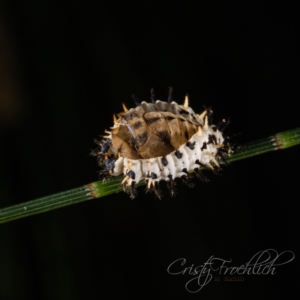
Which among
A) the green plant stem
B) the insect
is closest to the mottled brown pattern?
→ the insect

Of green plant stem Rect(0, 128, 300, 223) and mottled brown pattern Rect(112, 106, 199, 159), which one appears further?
green plant stem Rect(0, 128, 300, 223)

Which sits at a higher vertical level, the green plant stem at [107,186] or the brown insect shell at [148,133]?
the brown insect shell at [148,133]

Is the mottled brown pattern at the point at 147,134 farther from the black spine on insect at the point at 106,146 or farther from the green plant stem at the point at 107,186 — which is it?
the green plant stem at the point at 107,186

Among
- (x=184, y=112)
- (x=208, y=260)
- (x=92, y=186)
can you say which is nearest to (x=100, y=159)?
(x=92, y=186)

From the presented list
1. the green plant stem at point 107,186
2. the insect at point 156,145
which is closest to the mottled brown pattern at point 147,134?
the insect at point 156,145

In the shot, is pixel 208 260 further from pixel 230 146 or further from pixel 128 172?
pixel 128 172

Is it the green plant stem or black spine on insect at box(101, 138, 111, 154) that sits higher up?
black spine on insect at box(101, 138, 111, 154)

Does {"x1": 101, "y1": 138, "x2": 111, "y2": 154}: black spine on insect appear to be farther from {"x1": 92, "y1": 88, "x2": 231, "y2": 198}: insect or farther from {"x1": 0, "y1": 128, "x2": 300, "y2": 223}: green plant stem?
{"x1": 0, "y1": 128, "x2": 300, "y2": 223}: green plant stem
